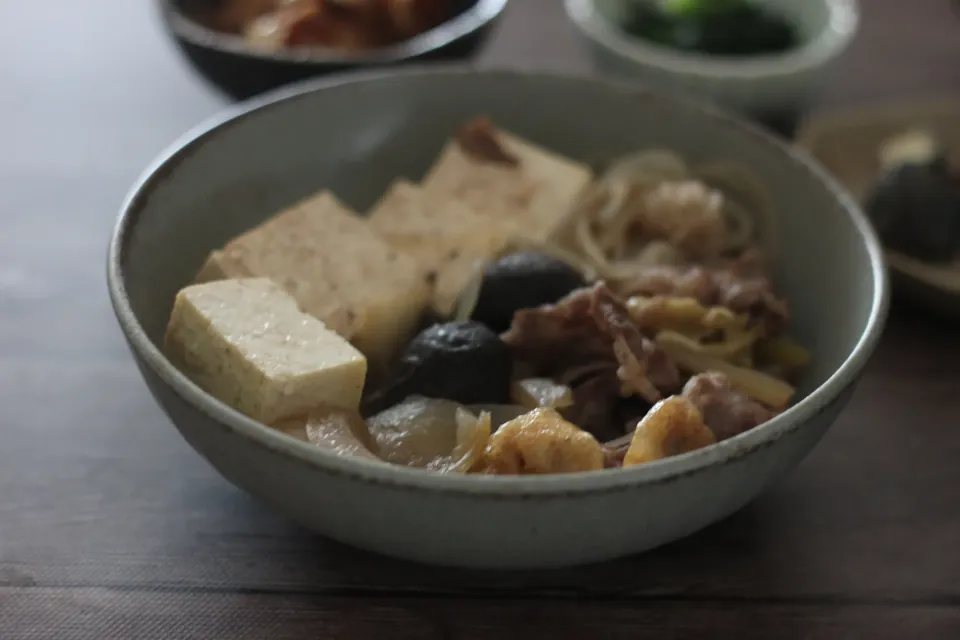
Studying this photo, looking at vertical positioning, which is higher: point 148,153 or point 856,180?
point 148,153

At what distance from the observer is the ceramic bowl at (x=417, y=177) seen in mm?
766

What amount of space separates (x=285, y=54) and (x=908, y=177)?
907 millimetres

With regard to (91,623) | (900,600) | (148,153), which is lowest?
(900,600)

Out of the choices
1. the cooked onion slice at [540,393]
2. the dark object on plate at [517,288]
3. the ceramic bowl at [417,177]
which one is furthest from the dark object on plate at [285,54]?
the cooked onion slice at [540,393]

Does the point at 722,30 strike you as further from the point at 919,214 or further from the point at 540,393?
the point at 540,393

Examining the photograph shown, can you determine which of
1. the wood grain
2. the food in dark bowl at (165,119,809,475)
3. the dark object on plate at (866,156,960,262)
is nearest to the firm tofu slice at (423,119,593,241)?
the food in dark bowl at (165,119,809,475)

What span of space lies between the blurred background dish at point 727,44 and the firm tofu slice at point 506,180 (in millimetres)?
297

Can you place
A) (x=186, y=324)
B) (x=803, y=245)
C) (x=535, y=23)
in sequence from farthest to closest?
(x=535, y=23) < (x=803, y=245) < (x=186, y=324)

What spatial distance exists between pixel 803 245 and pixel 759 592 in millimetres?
471

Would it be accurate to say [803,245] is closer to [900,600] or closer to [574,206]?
[574,206]

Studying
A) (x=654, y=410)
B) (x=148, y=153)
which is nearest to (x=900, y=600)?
(x=654, y=410)

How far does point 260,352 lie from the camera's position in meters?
0.93

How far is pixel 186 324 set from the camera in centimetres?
98

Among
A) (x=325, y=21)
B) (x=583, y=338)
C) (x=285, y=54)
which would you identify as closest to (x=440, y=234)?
(x=583, y=338)
